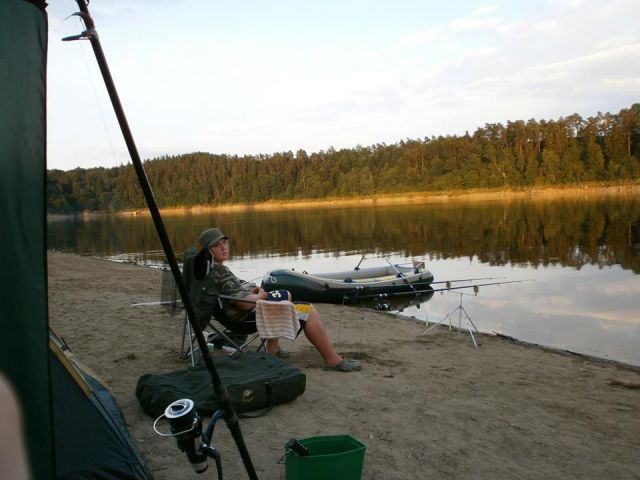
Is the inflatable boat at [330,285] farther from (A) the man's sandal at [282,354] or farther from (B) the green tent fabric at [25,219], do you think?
(B) the green tent fabric at [25,219]

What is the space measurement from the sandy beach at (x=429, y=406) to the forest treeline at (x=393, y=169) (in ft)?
201

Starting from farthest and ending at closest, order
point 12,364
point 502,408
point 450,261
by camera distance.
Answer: point 450,261
point 502,408
point 12,364

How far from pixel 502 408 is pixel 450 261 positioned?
45.7ft

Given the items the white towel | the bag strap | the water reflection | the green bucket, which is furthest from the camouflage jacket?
the water reflection

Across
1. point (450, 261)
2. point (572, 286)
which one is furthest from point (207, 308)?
point (450, 261)

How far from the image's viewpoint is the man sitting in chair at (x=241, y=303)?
4.82 m

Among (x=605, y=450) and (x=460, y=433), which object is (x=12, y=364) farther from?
(x=605, y=450)

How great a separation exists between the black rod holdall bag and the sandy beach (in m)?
0.11

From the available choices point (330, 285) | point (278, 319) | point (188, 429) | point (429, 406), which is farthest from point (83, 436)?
point (330, 285)

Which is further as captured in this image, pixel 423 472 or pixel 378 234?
pixel 378 234

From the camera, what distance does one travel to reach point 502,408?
422 cm

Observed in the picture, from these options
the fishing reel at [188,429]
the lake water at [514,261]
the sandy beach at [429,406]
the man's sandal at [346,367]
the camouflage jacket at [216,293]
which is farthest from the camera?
the lake water at [514,261]

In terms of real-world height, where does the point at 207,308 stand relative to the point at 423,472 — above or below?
above

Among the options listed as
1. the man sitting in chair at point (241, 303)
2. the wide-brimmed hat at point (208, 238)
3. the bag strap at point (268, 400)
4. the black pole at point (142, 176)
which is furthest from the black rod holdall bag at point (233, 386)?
the black pole at point (142, 176)
